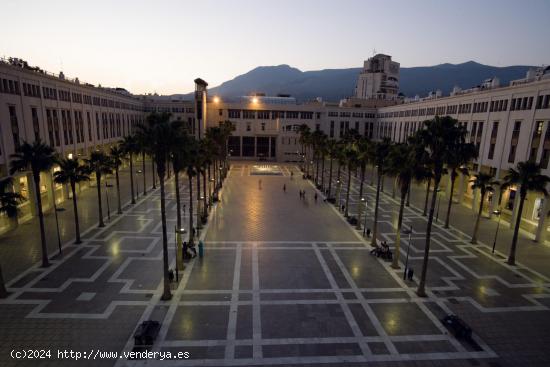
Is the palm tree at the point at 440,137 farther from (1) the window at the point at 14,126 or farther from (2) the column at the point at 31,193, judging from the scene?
(2) the column at the point at 31,193

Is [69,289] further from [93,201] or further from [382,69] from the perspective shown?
[382,69]

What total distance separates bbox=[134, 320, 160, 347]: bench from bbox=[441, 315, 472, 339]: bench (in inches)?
761

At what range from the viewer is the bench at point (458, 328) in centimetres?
2026

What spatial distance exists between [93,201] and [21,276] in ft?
90.1

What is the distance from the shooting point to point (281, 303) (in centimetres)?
2398

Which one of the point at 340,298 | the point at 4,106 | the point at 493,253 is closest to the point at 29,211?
the point at 4,106

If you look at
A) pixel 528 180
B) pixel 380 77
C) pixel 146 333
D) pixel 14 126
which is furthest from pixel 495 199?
pixel 380 77

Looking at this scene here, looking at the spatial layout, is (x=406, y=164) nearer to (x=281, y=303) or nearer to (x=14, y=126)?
(x=281, y=303)

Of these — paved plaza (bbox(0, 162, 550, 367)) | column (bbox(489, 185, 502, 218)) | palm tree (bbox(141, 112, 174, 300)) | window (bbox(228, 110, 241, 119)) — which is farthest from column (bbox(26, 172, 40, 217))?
window (bbox(228, 110, 241, 119))

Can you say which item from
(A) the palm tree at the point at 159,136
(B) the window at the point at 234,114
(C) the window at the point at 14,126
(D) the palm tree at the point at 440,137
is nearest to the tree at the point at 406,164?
(D) the palm tree at the point at 440,137

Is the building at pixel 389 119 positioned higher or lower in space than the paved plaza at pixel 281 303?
higher

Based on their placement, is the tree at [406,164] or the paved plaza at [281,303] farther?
the tree at [406,164]

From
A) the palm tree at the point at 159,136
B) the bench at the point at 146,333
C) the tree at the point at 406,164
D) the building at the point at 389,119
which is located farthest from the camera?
the building at the point at 389,119

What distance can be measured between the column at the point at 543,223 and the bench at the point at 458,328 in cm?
2569
